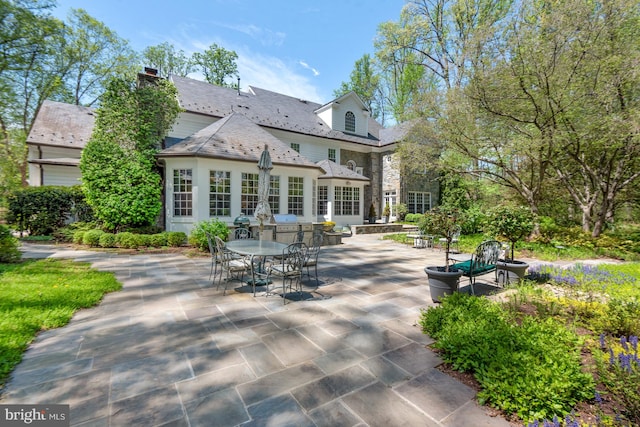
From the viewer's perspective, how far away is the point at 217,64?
30500 millimetres

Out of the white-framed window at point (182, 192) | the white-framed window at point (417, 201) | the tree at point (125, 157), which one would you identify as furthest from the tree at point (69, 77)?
the white-framed window at point (417, 201)

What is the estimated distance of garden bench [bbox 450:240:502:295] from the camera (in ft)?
17.1

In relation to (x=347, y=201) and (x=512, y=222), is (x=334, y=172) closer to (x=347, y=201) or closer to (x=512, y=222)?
(x=347, y=201)

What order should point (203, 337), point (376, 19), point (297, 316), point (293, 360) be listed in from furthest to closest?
point (376, 19) → point (297, 316) → point (203, 337) → point (293, 360)

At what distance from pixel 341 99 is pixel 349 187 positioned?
295 inches

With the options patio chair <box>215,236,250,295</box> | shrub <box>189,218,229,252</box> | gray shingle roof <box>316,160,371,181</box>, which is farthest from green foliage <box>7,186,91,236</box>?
gray shingle roof <box>316,160,371,181</box>

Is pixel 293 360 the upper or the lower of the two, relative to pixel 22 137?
lower

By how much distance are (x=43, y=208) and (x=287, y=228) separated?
10.4 meters

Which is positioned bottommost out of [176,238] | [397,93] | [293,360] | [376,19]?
[293,360]

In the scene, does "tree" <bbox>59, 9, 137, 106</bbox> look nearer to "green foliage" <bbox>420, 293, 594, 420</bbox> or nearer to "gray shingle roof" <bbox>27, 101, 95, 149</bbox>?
"gray shingle roof" <bbox>27, 101, 95, 149</bbox>

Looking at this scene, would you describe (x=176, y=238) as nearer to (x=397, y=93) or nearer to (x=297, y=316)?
(x=297, y=316)

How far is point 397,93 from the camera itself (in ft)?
96.3

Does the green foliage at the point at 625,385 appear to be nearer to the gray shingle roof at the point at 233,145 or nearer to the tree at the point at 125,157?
the gray shingle roof at the point at 233,145

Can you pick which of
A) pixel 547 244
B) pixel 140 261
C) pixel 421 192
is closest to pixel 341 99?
pixel 421 192
